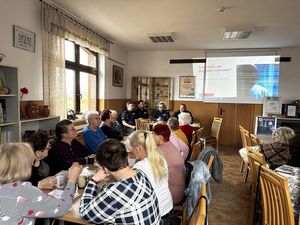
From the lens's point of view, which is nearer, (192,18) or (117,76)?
(192,18)

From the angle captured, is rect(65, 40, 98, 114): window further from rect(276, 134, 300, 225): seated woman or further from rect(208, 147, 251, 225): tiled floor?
rect(276, 134, 300, 225): seated woman

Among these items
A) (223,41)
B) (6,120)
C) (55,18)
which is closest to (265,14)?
(223,41)

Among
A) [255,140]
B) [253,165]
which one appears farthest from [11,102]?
[255,140]

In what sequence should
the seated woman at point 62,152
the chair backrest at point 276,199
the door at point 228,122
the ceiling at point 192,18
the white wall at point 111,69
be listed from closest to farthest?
the chair backrest at point 276,199 → the seated woman at point 62,152 → the ceiling at point 192,18 → the white wall at point 111,69 → the door at point 228,122

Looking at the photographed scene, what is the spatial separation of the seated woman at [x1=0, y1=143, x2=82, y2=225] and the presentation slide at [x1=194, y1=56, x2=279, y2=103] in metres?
5.85

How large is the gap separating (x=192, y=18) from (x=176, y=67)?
286 cm

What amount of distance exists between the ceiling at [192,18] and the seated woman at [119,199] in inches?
106

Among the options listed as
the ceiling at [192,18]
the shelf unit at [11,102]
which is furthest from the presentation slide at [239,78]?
the shelf unit at [11,102]

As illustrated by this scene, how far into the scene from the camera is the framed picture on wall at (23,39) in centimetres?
291

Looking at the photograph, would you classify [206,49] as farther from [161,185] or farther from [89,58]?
[161,185]

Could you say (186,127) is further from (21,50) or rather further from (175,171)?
(21,50)

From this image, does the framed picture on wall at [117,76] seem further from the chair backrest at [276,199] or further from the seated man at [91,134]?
the chair backrest at [276,199]

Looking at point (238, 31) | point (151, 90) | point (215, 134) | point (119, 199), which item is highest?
point (238, 31)

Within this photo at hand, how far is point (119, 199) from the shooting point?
1.18m
